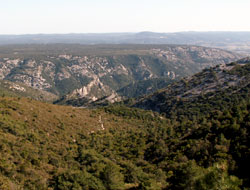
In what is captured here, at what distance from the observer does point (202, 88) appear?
A: 455ft

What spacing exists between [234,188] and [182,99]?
114m

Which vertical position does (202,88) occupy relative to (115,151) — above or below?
above

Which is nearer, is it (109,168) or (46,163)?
(109,168)

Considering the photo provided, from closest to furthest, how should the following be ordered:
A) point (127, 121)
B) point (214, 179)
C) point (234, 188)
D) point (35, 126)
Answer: point (234, 188), point (214, 179), point (35, 126), point (127, 121)

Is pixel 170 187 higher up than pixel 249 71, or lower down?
lower down

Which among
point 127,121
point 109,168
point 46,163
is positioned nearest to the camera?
point 109,168

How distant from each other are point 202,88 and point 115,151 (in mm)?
89572

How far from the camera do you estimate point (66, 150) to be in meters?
62.0

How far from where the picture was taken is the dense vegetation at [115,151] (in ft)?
114

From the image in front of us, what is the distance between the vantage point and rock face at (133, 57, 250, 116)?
124 m

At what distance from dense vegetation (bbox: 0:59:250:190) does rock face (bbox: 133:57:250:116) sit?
1687cm

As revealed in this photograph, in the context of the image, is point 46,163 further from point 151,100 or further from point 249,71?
point 249,71

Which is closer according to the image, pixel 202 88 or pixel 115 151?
pixel 115 151

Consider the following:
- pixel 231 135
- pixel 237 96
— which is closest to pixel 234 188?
pixel 231 135
